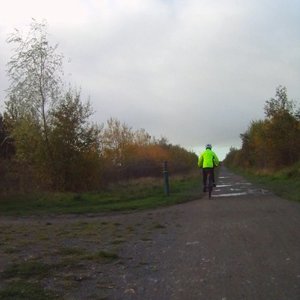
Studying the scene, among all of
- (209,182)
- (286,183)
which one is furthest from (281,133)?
(209,182)

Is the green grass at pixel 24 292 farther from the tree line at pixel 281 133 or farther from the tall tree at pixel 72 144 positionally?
the tree line at pixel 281 133

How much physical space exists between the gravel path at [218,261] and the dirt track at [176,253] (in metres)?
0.01

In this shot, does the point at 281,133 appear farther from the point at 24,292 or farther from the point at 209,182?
the point at 24,292

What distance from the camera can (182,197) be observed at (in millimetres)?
19797

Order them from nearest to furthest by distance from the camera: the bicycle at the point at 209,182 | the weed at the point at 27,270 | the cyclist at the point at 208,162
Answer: the weed at the point at 27,270, the bicycle at the point at 209,182, the cyclist at the point at 208,162

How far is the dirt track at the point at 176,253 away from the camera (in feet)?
19.2

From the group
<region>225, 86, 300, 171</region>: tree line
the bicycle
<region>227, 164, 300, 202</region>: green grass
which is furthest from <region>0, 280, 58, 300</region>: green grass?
<region>225, 86, 300, 171</region>: tree line

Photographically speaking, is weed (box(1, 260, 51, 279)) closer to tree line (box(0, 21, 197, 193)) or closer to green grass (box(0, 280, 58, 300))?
green grass (box(0, 280, 58, 300))

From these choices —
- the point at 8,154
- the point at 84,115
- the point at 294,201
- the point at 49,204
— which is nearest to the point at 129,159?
the point at 8,154

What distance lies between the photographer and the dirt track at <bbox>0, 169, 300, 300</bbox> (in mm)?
5863

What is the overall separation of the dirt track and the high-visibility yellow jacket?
203 inches

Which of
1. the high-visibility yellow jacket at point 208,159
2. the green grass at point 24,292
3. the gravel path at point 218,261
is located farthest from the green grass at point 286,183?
the green grass at point 24,292

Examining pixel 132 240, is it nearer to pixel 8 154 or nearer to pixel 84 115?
pixel 84 115

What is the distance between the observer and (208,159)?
18984 mm
